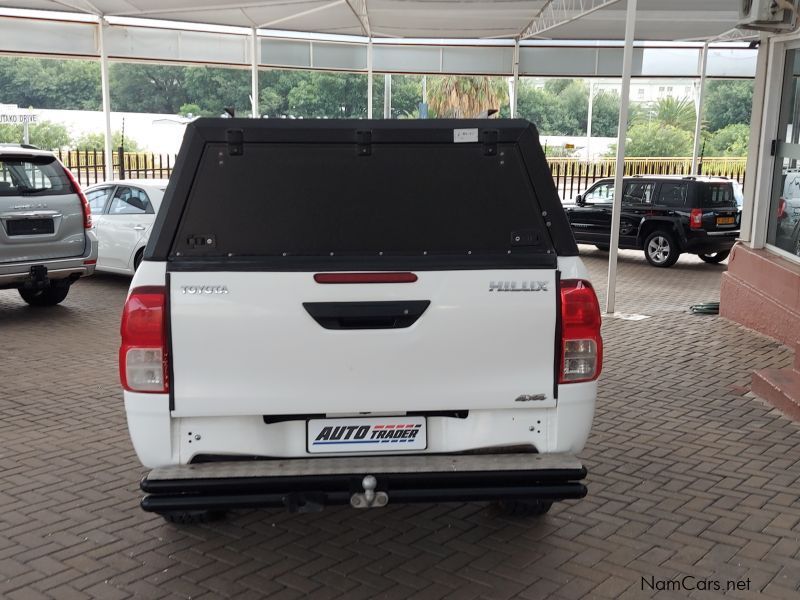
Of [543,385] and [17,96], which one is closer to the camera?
[543,385]

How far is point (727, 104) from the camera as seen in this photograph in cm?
5612

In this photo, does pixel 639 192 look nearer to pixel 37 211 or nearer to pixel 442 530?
pixel 37 211

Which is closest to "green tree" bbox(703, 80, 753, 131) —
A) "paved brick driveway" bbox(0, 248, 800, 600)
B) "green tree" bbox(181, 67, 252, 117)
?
"green tree" bbox(181, 67, 252, 117)

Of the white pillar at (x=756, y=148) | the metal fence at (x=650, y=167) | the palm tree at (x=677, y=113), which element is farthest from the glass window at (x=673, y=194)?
the palm tree at (x=677, y=113)

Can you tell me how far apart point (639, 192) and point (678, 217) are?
1.02m

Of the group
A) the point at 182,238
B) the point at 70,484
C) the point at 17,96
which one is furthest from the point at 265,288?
the point at 17,96

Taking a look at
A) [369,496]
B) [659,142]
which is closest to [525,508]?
[369,496]

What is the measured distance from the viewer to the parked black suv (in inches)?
609

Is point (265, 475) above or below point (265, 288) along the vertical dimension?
below

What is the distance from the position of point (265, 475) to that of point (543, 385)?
1219mm

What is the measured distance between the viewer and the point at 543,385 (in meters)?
3.65

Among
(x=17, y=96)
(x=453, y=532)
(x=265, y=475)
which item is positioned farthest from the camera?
(x=17, y=96)

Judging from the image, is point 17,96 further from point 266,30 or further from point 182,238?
point 182,238

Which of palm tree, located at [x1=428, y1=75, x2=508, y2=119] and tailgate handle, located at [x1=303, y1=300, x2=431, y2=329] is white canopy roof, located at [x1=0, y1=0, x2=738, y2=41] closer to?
tailgate handle, located at [x1=303, y1=300, x2=431, y2=329]
